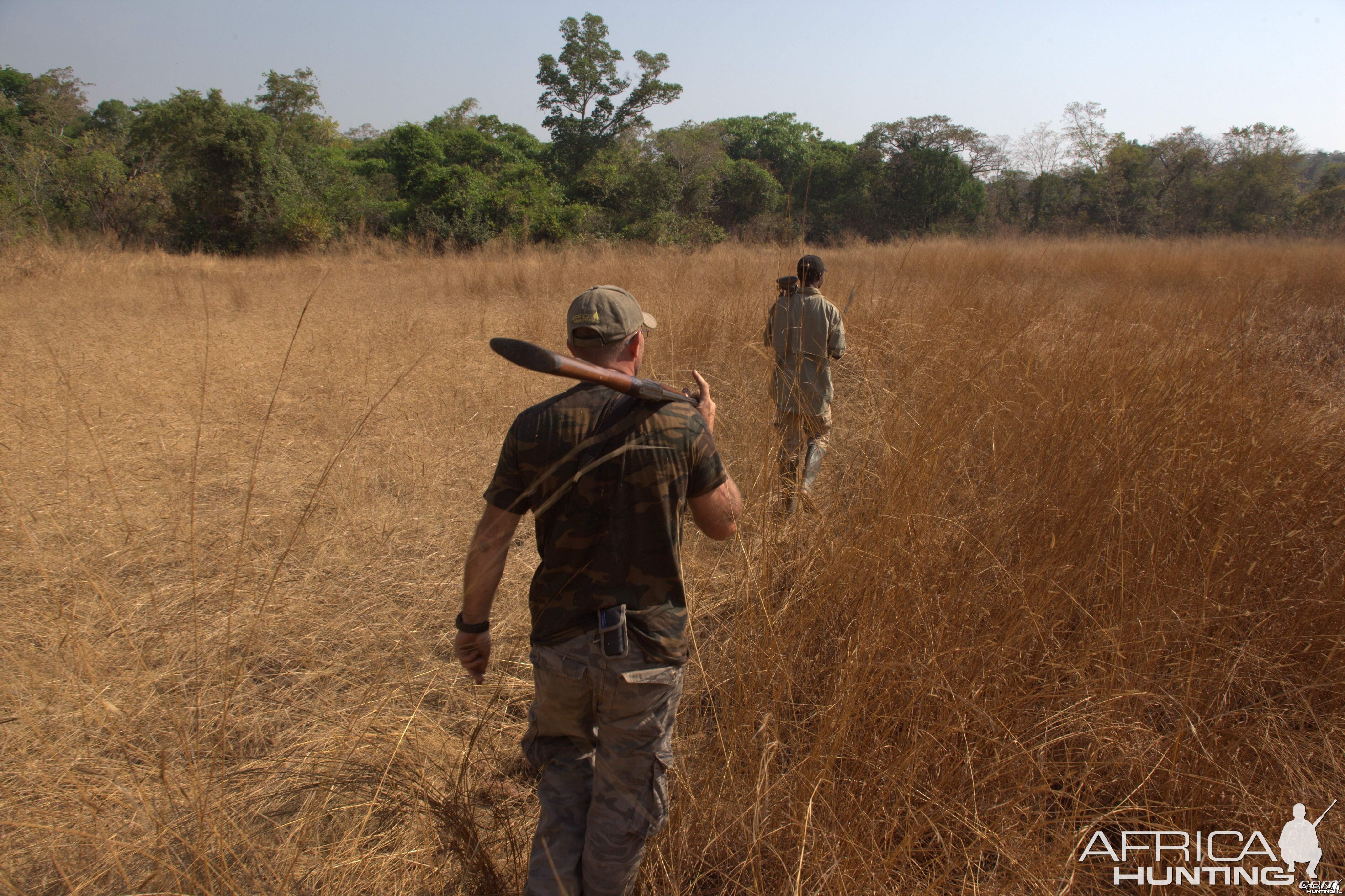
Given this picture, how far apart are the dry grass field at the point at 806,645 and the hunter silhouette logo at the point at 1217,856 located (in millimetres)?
38

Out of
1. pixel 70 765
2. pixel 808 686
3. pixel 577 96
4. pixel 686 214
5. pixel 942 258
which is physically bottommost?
pixel 70 765

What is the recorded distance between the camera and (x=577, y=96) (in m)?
21.1

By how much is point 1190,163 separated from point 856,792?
23.8m

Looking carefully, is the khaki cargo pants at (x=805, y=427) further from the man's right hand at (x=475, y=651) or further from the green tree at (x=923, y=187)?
the green tree at (x=923, y=187)

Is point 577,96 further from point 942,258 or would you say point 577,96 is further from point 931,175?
point 942,258

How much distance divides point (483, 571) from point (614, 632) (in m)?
0.32

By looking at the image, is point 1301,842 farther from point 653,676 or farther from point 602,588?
point 602,588

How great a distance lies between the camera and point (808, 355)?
11.5 ft

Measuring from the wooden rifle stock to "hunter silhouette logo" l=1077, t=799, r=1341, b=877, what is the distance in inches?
53.6

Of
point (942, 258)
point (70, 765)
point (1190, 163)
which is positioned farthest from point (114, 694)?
point (1190, 163)

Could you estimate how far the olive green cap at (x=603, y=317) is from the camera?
1.34m

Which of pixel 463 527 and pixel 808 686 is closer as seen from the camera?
pixel 808 686

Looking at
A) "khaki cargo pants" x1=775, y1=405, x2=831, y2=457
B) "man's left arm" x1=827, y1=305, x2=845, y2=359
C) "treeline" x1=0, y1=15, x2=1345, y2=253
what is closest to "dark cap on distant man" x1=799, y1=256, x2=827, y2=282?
"man's left arm" x1=827, y1=305, x2=845, y2=359

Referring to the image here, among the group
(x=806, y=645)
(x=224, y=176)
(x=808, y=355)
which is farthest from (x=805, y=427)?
(x=224, y=176)
